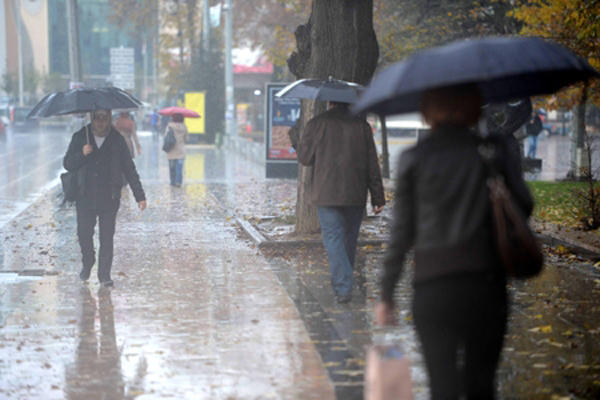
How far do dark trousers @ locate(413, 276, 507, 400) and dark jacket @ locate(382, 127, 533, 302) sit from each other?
2.5 inches

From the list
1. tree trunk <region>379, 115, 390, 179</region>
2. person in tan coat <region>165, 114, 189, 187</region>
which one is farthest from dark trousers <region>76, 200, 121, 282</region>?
tree trunk <region>379, 115, 390, 179</region>

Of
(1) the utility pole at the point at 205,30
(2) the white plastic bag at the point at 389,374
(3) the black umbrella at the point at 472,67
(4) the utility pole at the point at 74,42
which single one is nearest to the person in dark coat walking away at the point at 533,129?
(4) the utility pole at the point at 74,42

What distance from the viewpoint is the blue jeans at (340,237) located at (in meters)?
7.38

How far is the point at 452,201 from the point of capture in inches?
137

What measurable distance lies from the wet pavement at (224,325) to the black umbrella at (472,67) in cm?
199

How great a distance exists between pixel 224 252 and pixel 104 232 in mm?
2597

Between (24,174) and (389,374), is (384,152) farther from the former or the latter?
(389,374)

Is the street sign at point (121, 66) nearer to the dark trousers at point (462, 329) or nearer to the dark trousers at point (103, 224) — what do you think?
the dark trousers at point (103, 224)

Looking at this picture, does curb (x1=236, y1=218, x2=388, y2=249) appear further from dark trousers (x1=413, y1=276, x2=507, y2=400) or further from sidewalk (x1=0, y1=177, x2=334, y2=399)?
dark trousers (x1=413, y1=276, x2=507, y2=400)

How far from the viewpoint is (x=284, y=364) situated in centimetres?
580

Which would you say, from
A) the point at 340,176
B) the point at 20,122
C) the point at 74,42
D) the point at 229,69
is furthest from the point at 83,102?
the point at 20,122

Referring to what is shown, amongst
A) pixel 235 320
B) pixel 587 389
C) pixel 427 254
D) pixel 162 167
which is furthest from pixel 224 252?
pixel 162 167

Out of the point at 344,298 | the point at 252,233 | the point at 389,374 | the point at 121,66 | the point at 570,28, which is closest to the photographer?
the point at 389,374

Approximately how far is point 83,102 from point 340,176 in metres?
2.76
